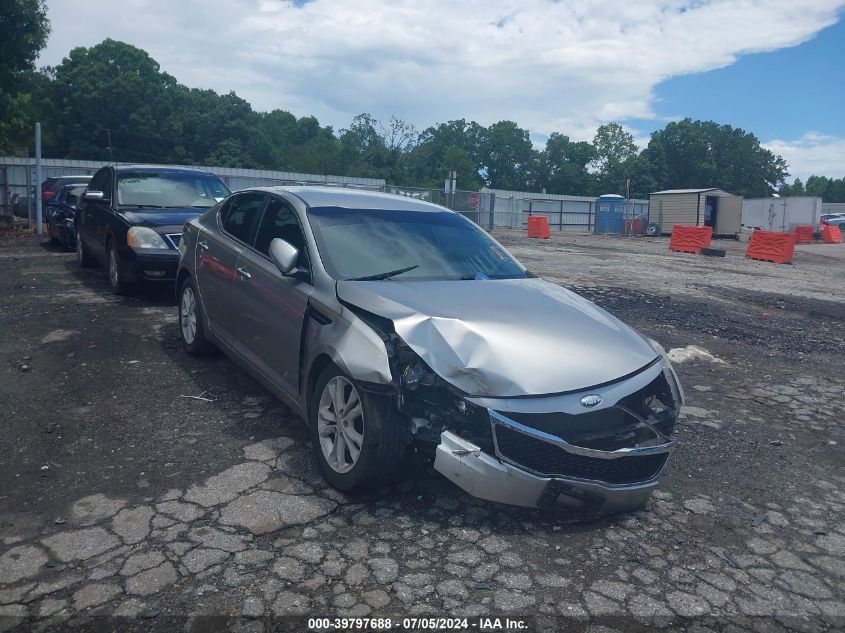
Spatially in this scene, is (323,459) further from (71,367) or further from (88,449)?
(71,367)

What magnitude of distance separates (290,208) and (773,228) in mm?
42605

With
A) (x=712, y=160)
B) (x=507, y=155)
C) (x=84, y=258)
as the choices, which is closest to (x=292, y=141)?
(x=507, y=155)

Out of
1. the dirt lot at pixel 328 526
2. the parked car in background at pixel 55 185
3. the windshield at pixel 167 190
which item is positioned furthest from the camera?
the parked car in background at pixel 55 185

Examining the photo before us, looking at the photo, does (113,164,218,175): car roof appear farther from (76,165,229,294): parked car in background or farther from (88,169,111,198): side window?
(88,169,111,198): side window

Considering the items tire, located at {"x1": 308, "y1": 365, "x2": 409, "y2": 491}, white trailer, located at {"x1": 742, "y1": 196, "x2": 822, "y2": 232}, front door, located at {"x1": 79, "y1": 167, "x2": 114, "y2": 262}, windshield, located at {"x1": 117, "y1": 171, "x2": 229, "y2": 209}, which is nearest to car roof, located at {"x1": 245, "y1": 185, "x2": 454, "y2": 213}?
tire, located at {"x1": 308, "y1": 365, "x2": 409, "y2": 491}

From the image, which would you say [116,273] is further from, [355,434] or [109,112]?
[109,112]

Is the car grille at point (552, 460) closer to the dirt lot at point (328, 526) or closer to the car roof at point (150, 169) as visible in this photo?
the dirt lot at point (328, 526)

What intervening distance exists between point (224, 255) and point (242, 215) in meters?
0.36

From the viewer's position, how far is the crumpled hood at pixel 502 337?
3479 mm

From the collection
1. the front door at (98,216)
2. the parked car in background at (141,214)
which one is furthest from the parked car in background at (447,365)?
the front door at (98,216)

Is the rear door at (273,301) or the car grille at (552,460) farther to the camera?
the rear door at (273,301)

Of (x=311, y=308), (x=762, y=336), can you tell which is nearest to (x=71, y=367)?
(x=311, y=308)

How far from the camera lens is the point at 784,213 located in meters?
40.3

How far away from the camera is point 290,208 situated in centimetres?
502
